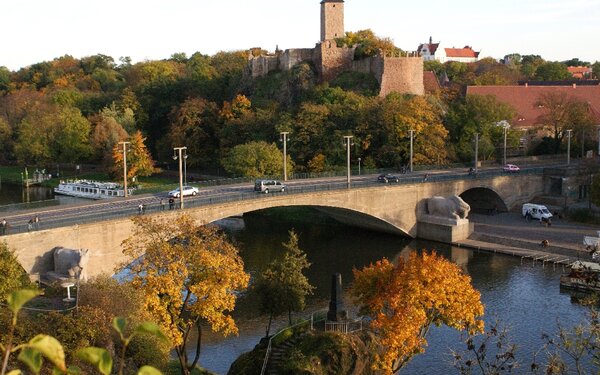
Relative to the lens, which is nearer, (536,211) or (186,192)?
(186,192)

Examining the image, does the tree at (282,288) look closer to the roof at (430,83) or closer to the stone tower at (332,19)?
the roof at (430,83)

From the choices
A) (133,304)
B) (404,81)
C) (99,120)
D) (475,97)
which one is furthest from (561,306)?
(99,120)

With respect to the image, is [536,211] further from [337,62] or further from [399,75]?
[337,62]

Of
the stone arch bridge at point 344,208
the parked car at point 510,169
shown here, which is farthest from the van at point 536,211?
the parked car at point 510,169

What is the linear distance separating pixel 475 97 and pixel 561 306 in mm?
38202

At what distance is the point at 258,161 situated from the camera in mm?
63812

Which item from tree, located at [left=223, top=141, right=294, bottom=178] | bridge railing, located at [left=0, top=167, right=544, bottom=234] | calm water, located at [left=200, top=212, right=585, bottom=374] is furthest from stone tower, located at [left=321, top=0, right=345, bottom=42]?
calm water, located at [left=200, top=212, right=585, bottom=374]

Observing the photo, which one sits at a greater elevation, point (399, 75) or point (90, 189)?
point (399, 75)

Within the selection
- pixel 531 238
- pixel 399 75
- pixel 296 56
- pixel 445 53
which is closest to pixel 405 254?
pixel 531 238

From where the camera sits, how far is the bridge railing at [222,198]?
35812mm

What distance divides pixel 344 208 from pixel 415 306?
25899 mm

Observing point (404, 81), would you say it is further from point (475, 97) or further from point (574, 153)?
point (574, 153)

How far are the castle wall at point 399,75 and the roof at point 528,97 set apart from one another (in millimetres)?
7080

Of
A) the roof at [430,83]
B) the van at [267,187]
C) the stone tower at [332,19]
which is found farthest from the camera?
the stone tower at [332,19]
